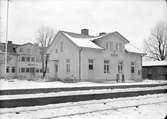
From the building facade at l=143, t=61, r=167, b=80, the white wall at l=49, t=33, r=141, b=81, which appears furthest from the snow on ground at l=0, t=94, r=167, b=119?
the building facade at l=143, t=61, r=167, b=80

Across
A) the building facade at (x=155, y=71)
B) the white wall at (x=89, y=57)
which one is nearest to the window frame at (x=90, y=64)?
the white wall at (x=89, y=57)

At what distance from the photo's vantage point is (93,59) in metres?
23.9

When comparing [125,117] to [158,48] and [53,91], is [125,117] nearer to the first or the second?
[53,91]

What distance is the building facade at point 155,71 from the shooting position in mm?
35500

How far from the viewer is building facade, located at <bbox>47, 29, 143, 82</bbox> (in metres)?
23.1

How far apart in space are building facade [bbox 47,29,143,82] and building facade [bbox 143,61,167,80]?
845cm

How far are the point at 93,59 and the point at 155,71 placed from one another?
18059 mm

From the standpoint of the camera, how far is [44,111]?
7359mm

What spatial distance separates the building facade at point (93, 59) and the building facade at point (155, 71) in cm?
845

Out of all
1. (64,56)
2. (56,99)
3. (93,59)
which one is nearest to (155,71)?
(93,59)

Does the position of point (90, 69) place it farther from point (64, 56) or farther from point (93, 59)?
point (64, 56)

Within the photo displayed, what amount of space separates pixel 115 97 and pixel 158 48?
42522 mm

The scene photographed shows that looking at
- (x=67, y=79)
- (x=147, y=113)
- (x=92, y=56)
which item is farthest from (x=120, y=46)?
(x=147, y=113)

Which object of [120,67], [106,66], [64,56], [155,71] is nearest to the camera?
[64,56]
